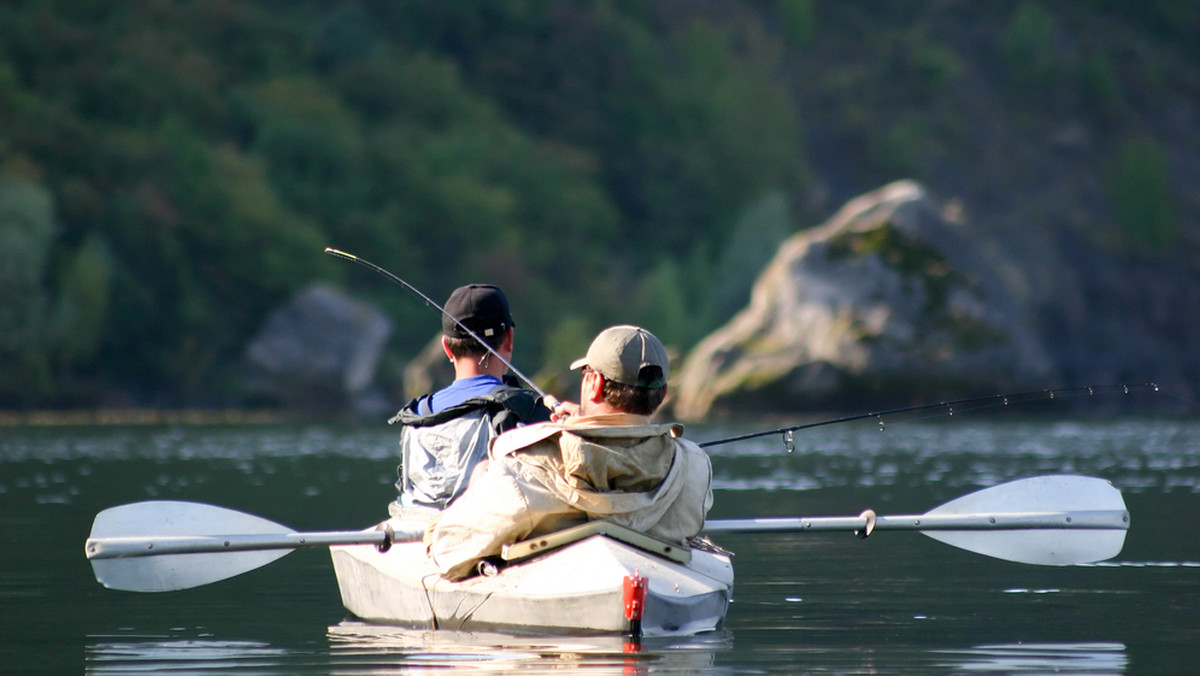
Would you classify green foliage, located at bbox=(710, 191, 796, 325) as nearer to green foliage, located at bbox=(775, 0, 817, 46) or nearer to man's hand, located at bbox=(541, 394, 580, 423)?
green foliage, located at bbox=(775, 0, 817, 46)

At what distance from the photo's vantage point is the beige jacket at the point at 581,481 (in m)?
8.63

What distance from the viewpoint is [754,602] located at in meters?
11.0

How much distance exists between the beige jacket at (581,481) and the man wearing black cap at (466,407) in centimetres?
51

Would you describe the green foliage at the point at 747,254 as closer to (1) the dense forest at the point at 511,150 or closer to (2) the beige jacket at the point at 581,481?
(1) the dense forest at the point at 511,150

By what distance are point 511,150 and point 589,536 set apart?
260ft

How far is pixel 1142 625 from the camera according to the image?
967 centimetres

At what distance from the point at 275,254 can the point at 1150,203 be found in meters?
46.2

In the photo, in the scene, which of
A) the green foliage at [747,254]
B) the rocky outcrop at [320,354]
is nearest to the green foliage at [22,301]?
the rocky outcrop at [320,354]

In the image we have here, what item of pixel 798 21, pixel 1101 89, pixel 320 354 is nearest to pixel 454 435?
pixel 320 354

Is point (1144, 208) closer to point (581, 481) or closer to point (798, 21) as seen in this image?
point (798, 21)

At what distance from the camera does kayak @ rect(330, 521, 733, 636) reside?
27.8 feet

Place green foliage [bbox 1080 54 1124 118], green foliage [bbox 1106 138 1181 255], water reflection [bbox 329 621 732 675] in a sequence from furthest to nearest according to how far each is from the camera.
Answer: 1. green foliage [bbox 1080 54 1124 118]
2. green foliage [bbox 1106 138 1181 255]
3. water reflection [bbox 329 621 732 675]

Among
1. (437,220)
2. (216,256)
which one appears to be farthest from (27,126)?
(437,220)

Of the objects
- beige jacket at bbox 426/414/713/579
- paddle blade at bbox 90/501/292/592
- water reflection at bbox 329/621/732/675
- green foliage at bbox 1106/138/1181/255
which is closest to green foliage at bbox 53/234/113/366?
paddle blade at bbox 90/501/292/592
